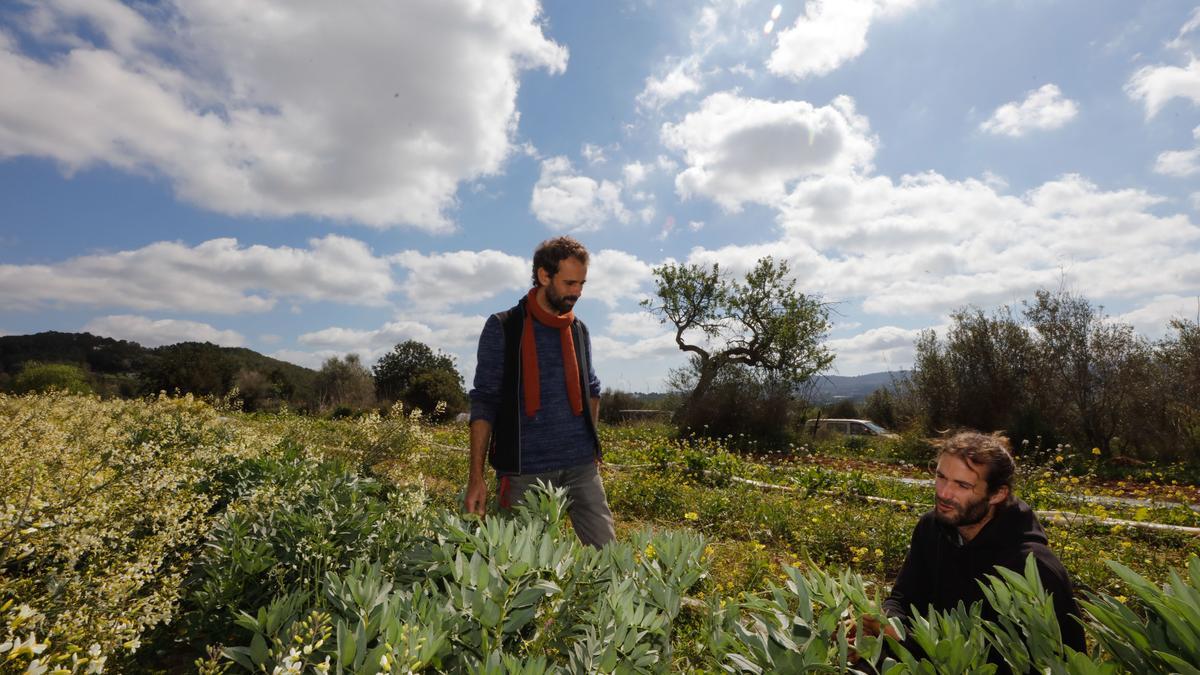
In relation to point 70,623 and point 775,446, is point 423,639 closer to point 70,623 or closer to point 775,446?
point 70,623

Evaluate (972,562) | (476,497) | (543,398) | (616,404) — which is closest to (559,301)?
(543,398)

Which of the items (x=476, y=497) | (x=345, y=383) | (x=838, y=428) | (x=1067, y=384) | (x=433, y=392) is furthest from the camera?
(x=345, y=383)

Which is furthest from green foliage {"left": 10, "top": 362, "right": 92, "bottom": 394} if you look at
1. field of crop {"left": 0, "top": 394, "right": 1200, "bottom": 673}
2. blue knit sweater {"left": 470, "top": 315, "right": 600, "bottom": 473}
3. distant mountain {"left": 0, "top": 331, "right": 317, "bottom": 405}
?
blue knit sweater {"left": 470, "top": 315, "right": 600, "bottom": 473}

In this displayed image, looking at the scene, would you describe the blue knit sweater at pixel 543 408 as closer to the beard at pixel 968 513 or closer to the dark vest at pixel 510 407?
the dark vest at pixel 510 407

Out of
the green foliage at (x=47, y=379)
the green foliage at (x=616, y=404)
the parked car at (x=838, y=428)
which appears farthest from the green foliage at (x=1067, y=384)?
the green foliage at (x=47, y=379)

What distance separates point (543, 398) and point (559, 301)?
1.85ft

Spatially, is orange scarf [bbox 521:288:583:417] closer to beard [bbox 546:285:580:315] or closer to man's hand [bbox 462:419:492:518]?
beard [bbox 546:285:580:315]

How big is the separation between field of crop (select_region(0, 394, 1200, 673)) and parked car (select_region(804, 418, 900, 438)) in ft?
31.9

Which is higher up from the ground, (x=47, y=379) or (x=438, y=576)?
(x=47, y=379)

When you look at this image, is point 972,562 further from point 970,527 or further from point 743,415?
point 743,415

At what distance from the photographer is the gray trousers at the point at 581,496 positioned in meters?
3.13

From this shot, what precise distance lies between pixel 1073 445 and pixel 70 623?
1624cm

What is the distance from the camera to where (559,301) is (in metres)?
3.26

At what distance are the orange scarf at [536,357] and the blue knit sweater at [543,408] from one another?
4cm
